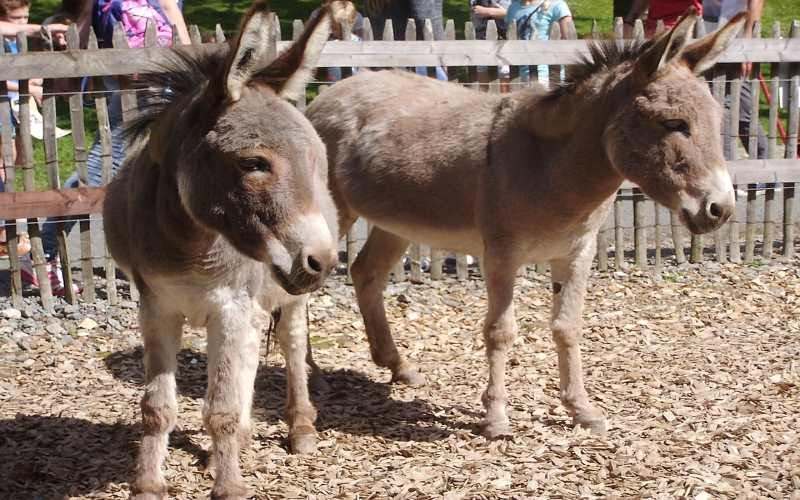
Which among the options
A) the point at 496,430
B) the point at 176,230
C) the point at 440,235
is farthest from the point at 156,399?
the point at 440,235

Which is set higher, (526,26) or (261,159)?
(526,26)

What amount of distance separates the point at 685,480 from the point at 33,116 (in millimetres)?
5027

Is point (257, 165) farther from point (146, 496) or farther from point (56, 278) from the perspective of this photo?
point (56, 278)

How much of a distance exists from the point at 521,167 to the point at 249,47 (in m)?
1.93

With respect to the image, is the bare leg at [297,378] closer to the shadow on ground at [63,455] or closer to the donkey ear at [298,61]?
the shadow on ground at [63,455]

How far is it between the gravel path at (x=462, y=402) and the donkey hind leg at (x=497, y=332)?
11cm

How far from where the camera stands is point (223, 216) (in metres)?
3.52

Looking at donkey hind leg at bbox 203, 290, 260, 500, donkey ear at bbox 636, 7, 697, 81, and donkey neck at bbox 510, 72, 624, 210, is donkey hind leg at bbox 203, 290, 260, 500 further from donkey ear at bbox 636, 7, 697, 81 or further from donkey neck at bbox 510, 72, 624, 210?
donkey ear at bbox 636, 7, 697, 81

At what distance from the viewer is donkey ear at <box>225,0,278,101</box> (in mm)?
3352

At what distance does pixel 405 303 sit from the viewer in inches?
294

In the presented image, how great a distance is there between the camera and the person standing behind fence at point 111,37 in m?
7.27

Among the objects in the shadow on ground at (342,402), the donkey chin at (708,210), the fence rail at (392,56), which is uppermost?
the fence rail at (392,56)

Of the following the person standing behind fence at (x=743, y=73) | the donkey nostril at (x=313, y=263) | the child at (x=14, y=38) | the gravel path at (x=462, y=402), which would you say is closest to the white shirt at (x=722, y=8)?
the person standing behind fence at (x=743, y=73)

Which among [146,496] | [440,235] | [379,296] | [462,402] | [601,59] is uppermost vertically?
[601,59]
